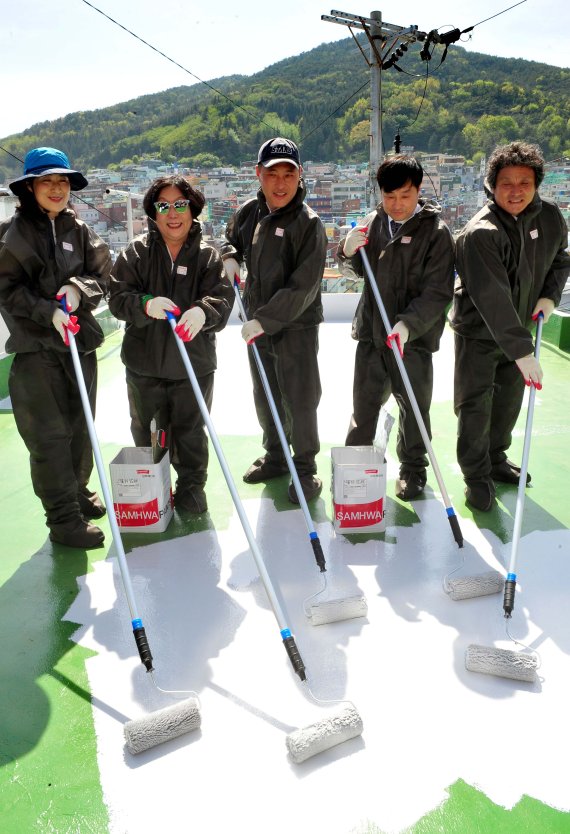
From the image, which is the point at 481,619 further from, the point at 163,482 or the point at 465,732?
the point at 163,482

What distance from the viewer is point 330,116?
15.2 metres

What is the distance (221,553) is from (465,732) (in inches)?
51.7

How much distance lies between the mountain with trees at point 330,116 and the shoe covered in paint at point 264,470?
895cm

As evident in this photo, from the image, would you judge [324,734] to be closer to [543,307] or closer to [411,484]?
[411,484]

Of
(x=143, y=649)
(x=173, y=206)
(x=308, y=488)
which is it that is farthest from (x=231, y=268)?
(x=143, y=649)

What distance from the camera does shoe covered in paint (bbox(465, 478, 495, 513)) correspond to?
119 inches

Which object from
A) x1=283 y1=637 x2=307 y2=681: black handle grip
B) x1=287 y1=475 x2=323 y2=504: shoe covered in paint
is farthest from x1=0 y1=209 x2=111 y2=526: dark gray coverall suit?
x1=283 y1=637 x2=307 y2=681: black handle grip

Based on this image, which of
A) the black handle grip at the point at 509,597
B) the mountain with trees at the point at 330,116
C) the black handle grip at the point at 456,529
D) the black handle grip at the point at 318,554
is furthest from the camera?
the mountain with trees at the point at 330,116

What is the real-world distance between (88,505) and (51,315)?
102 centimetres

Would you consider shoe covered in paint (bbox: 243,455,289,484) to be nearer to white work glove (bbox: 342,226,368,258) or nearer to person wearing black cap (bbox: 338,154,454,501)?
person wearing black cap (bbox: 338,154,454,501)

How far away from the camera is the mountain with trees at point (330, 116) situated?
39.7ft

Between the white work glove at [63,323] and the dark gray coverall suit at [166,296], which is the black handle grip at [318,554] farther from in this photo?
the white work glove at [63,323]

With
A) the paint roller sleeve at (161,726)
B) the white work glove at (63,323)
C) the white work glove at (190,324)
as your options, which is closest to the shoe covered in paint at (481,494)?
the white work glove at (190,324)

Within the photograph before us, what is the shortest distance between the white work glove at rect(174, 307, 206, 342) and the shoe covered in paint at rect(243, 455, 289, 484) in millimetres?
1049
